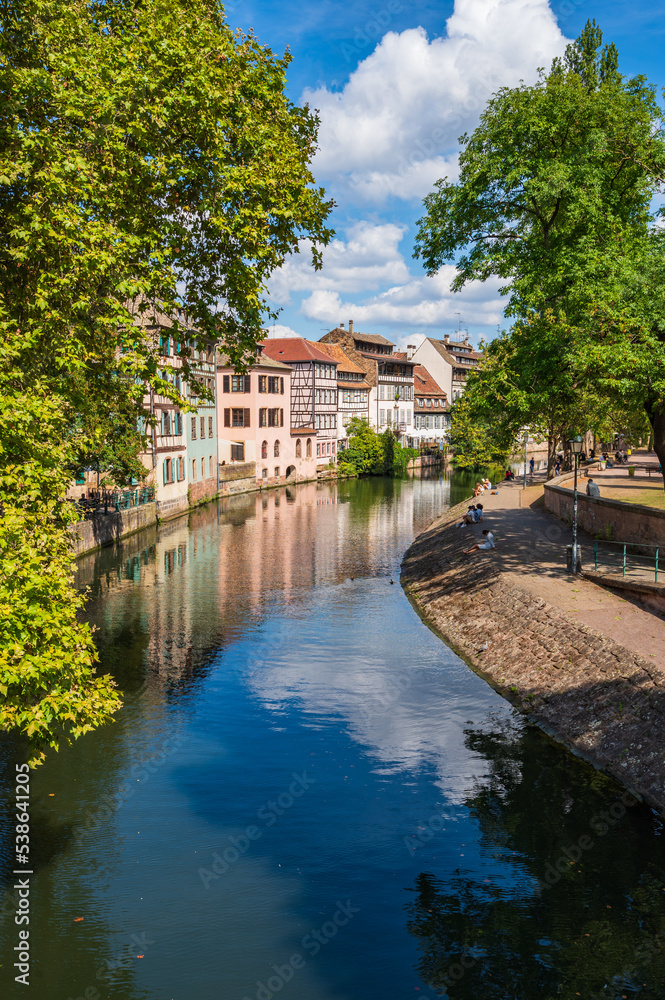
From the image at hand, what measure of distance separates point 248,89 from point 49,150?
464 centimetres

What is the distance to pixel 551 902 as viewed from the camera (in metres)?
11.6

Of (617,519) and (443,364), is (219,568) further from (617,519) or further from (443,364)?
(443,364)

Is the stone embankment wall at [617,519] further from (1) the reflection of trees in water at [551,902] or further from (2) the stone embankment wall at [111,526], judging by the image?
(2) the stone embankment wall at [111,526]

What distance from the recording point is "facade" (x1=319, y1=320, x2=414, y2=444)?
98.2 metres

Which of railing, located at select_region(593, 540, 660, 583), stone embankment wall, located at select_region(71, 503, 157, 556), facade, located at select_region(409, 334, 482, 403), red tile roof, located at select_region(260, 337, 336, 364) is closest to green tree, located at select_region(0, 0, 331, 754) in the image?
railing, located at select_region(593, 540, 660, 583)

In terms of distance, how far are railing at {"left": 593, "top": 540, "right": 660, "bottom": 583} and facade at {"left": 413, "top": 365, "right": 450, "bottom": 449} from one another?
275 ft

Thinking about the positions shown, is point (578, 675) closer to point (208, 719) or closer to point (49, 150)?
point (208, 719)

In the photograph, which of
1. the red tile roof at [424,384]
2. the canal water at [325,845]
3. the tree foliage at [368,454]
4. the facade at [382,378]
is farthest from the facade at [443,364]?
the canal water at [325,845]

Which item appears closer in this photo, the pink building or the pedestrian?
the pedestrian

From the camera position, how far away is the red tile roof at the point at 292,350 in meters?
81.1

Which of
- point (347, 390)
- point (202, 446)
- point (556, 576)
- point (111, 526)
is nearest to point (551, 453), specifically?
point (202, 446)

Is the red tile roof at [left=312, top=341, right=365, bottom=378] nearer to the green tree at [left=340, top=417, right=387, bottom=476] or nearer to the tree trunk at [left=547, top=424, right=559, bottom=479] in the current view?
the green tree at [left=340, top=417, right=387, bottom=476]

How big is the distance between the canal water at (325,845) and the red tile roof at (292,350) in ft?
198

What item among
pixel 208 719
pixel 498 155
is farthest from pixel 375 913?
pixel 498 155
